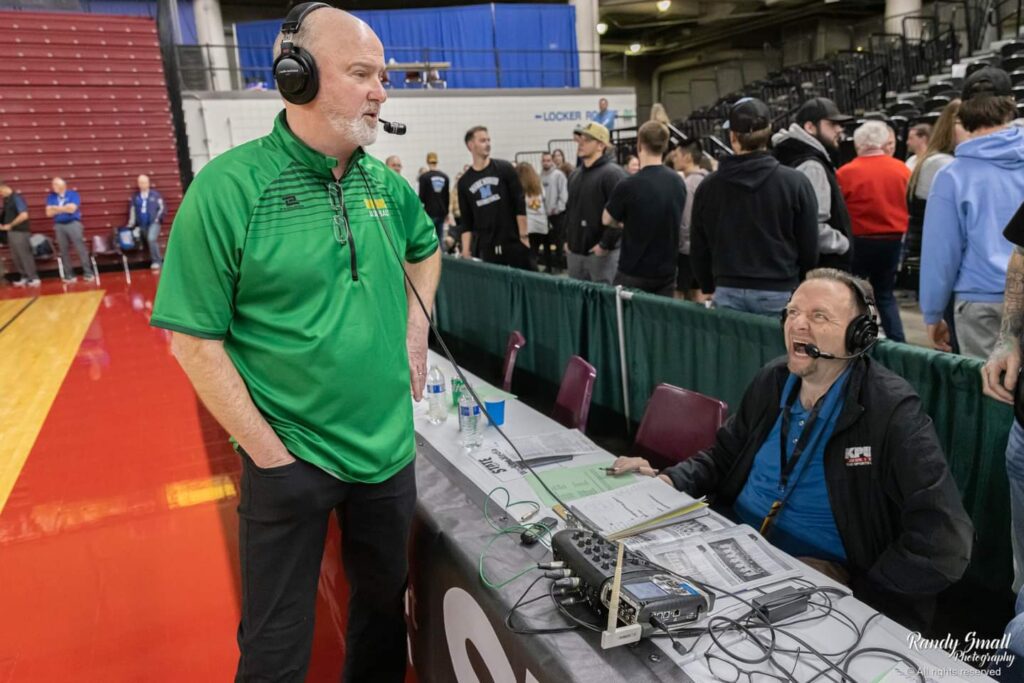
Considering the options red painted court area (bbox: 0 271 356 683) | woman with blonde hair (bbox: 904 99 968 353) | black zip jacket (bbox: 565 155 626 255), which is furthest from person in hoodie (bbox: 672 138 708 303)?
red painted court area (bbox: 0 271 356 683)

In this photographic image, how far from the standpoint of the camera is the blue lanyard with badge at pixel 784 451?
1.85 meters

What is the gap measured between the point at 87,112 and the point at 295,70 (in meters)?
14.2

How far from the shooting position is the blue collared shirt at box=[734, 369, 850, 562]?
5.99 ft

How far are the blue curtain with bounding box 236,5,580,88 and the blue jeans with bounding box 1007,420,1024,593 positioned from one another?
56.2 ft

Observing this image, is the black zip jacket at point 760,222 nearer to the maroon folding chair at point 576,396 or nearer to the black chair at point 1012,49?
the maroon folding chair at point 576,396

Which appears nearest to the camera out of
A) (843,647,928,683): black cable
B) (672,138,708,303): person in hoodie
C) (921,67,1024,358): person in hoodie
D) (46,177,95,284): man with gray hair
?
(843,647,928,683): black cable

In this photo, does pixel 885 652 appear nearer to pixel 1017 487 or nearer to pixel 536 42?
pixel 1017 487

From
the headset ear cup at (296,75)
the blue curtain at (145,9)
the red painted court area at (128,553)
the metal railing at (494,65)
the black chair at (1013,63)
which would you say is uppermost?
the blue curtain at (145,9)

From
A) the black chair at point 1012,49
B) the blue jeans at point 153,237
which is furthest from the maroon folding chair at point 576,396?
the blue jeans at point 153,237

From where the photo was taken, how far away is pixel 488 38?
59.0ft

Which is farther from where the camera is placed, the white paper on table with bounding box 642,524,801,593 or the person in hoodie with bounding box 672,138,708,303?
the person in hoodie with bounding box 672,138,708,303

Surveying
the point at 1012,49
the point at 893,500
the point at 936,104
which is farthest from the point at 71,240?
the point at 1012,49

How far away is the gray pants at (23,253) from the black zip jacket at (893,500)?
12415 mm

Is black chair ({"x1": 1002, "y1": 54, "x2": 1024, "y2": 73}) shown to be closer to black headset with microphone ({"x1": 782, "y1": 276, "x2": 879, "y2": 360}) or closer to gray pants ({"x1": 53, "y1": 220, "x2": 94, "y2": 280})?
black headset with microphone ({"x1": 782, "y1": 276, "x2": 879, "y2": 360})
